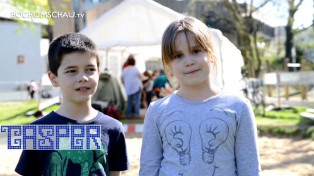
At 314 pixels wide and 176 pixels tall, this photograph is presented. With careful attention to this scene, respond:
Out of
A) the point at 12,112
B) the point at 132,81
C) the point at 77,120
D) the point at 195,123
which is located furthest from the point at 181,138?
the point at 12,112

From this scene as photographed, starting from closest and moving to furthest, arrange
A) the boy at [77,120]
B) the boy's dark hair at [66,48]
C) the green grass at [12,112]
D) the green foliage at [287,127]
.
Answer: the boy at [77,120] → the boy's dark hair at [66,48] → the green foliage at [287,127] → the green grass at [12,112]

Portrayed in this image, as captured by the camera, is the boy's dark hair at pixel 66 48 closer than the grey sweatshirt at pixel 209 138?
No

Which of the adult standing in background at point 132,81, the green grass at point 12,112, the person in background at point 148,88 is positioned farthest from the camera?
the person in background at point 148,88

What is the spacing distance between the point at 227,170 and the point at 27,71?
1584 centimetres

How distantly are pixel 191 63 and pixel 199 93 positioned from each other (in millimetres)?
112

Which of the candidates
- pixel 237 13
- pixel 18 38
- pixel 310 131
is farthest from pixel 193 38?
pixel 237 13

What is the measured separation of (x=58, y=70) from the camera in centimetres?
189

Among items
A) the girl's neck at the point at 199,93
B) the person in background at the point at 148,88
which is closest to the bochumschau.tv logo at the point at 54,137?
the girl's neck at the point at 199,93

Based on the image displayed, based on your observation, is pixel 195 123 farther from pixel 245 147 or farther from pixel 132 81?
pixel 132 81

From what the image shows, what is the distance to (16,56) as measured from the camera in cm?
1519

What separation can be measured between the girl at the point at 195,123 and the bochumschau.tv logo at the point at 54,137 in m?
0.19

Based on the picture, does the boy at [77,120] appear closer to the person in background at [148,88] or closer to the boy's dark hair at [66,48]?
the boy's dark hair at [66,48]

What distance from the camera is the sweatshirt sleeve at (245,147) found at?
1677mm

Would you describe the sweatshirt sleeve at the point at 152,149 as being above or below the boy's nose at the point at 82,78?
below
